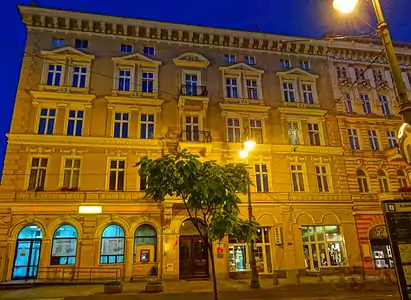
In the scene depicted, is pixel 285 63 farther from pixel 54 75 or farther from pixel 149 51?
pixel 54 75

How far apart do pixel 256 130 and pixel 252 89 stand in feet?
12.1

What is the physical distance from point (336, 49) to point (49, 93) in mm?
24229

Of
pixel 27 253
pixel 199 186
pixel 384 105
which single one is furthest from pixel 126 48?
pixel 384 105

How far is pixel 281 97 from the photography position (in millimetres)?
24609

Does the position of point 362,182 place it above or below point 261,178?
below

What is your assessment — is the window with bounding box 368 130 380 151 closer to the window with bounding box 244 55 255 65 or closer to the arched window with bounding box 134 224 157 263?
the window with bounding box 244 55 255 65

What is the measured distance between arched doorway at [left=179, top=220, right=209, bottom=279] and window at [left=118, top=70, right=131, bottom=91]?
10.9 meters

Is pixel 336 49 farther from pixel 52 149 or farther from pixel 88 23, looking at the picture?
pixel 52 149

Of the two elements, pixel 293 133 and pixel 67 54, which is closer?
pixel 67 54

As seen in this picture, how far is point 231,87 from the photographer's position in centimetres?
2423

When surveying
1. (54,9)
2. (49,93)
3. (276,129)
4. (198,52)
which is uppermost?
(54,9)

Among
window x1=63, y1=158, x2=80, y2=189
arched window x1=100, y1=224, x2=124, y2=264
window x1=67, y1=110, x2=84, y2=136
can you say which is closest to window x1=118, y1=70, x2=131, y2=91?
window x1=67, y1=110, x2=84, y2=136

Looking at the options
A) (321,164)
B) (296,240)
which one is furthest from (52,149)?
(321,164)

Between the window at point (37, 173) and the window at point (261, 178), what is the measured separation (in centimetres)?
1465
